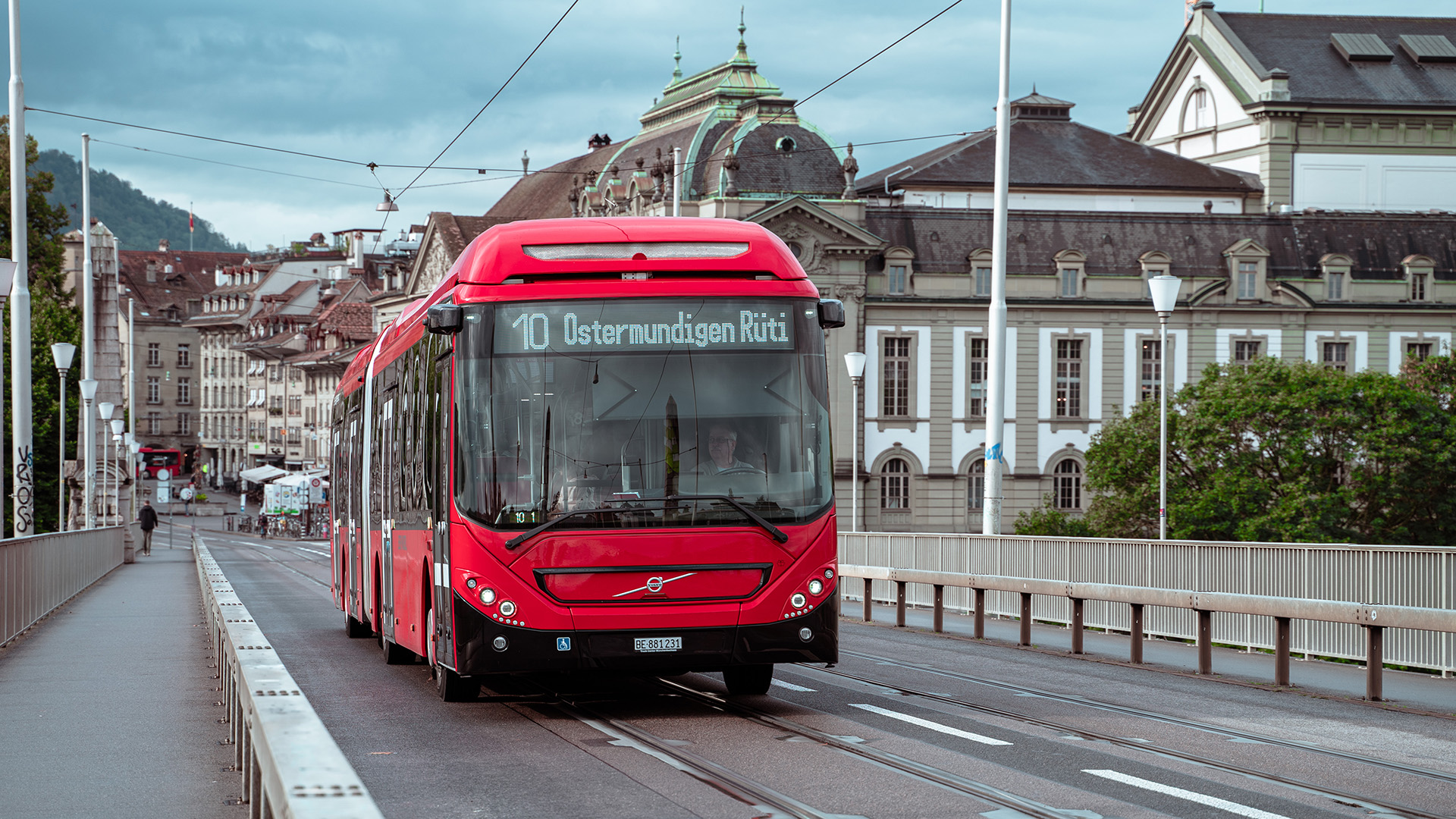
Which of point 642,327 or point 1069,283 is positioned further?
point 1069,283

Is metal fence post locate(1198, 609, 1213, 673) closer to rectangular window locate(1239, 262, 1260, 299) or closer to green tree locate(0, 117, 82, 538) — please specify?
rectangular window locate(1239, 262, 1260, 299)

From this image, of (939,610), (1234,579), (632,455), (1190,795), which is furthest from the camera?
(939,610)

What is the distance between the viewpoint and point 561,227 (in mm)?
12609

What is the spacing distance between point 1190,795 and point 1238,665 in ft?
27.8

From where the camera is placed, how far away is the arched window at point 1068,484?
70.2 meters

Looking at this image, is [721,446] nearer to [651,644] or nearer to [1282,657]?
[651,644]

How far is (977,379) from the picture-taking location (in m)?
70.5

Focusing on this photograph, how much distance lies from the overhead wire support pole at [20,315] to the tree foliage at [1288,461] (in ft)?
98.3

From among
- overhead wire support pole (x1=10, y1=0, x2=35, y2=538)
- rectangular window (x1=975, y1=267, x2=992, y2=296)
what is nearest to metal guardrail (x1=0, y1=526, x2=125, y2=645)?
overhead wire support pole (x1=10, y1=0, x2=35, y2=538)

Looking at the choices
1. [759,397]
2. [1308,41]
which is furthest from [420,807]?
[1308,41]

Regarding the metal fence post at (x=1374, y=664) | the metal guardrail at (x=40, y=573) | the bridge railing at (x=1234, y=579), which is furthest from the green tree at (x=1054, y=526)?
the metal fence post at (x=1374, y=664)

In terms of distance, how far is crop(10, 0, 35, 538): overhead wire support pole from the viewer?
1108 inches

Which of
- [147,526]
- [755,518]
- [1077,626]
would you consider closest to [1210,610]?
[1077,626]

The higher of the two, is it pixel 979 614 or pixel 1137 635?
pixel 1137 635
